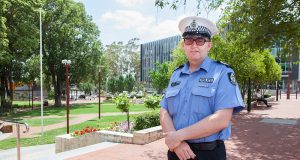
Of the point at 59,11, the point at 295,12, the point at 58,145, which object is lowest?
the point at 58,145

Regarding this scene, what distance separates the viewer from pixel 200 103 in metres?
2.71

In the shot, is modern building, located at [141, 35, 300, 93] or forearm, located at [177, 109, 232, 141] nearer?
forearm, located at [177, 109, 232, 141]

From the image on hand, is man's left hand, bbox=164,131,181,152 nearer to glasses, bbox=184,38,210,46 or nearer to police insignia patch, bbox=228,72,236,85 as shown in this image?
police insignia patch, bbox=228,72,236,85

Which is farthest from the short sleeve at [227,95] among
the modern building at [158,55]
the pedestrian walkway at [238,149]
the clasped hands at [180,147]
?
the modern building at [158,55]


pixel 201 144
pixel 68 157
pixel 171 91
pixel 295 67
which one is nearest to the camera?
pixel 201 144

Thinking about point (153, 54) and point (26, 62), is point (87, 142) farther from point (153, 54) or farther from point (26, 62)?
point (153, 54)

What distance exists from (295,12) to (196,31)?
1172cm

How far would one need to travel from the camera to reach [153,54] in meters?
101

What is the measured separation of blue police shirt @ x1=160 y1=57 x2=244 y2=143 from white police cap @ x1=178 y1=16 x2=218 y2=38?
0.80ft

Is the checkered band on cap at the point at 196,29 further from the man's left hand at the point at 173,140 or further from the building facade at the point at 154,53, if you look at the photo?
the building facade at the point at 154,53

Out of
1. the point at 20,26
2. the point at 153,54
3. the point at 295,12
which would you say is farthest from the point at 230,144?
the point at 153,54

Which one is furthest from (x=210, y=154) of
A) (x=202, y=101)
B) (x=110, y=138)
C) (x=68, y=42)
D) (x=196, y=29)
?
(x=68, y=42)

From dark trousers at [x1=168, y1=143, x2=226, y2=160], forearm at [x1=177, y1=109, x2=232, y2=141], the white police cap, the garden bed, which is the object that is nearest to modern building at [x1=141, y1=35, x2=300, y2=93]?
the garden bed

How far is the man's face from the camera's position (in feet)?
9.28
